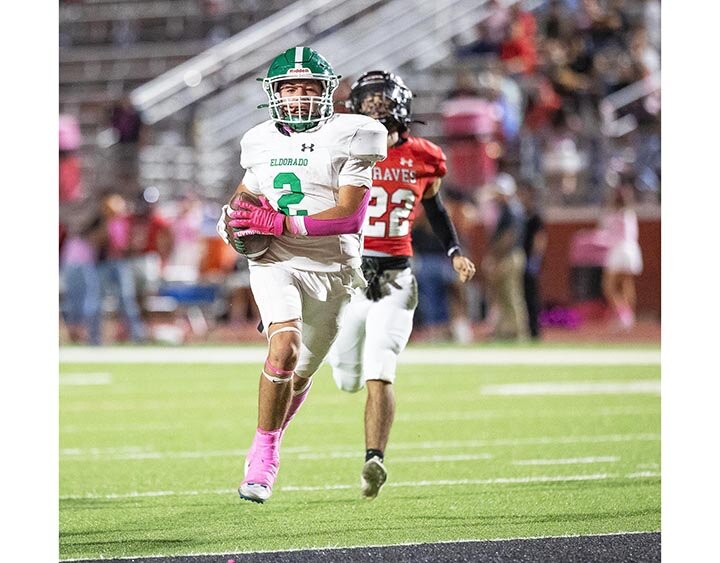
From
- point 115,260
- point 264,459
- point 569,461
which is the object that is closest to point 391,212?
point 264,459

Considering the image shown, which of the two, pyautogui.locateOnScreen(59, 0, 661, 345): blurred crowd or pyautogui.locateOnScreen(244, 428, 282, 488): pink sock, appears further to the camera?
pyautogui.locateOnScreen(59, 0, 661, 345): blurred crowd

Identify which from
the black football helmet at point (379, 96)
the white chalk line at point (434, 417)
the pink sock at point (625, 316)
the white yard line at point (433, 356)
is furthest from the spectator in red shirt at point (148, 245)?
the black football helmet at point (379, 96)

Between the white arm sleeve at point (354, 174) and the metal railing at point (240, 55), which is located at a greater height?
the metal railing at point (240, 55)

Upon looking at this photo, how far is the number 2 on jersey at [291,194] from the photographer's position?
11.8ft

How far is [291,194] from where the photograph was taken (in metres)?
3.61

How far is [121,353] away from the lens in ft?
36.6

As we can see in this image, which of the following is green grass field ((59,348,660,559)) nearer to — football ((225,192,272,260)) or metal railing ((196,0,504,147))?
football ((225,192,272,260))

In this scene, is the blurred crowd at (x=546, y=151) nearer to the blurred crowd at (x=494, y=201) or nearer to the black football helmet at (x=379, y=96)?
the blurred crowd at (x=494, y=201)

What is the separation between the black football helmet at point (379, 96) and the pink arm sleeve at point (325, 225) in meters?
0.45

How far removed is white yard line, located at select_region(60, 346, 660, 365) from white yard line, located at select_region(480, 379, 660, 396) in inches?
46.2

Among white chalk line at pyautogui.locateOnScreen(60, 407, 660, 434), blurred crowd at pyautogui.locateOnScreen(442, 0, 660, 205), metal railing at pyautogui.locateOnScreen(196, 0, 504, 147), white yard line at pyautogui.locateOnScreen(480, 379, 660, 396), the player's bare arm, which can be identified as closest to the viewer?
the player's bare arm

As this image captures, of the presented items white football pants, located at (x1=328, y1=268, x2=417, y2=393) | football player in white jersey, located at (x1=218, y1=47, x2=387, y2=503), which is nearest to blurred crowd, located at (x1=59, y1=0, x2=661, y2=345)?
white football pants, located at (x1=328, y1=268, x2=417, y2=393)

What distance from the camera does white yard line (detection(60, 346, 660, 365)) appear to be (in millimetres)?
10403

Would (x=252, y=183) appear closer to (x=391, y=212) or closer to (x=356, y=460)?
(x=391, y=212)
